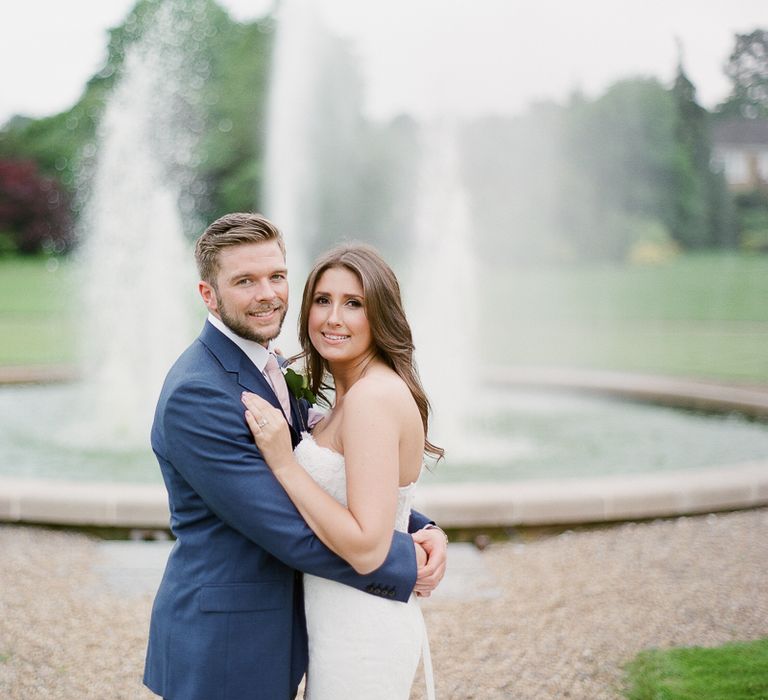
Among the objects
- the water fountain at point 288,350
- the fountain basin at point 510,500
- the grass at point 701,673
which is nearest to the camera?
the grass at point 701,673

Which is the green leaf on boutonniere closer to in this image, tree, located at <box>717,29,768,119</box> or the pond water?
the pond water

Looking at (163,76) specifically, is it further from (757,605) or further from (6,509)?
(757,605)

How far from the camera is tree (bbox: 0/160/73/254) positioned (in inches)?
1604

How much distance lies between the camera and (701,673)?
13.3 ft

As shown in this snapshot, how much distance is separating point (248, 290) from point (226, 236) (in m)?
0.15

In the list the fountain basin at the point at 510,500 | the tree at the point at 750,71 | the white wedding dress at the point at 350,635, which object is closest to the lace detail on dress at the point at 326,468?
the white wedding dress at the point at 350,635

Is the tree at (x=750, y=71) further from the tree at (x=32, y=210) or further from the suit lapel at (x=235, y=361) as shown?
the tree at (x=32, y=210)

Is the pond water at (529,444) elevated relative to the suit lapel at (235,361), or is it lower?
lower

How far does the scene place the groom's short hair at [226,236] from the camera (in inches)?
93.1

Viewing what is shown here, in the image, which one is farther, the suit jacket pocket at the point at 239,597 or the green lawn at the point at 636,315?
the green lawn at the point at 636,315

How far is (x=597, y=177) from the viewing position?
4100 cm

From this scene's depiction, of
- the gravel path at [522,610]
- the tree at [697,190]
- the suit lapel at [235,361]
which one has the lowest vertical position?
the gravel path at [522,610]

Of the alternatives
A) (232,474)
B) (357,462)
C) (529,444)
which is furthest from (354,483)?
(529,444)

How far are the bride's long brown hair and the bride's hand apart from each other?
427 millimetres
